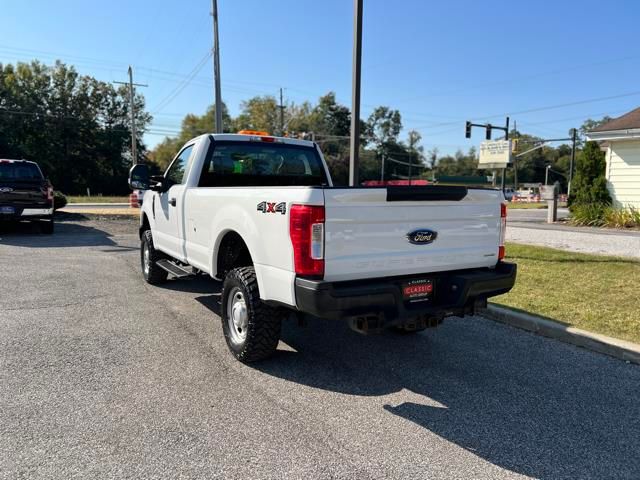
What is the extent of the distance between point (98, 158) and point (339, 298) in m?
63.7

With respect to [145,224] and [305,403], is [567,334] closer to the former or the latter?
[305,403]

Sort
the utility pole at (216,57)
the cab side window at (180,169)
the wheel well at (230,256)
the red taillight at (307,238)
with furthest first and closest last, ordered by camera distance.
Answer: the utility pole at (216,57) < the cab side window at (180,169) < the wheel well at (230,256) < the red taillight at (307,238)

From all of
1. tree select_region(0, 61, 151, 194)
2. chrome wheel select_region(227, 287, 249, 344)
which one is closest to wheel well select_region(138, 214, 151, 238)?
chrome wheel select_region(227, 287, 249, 344)

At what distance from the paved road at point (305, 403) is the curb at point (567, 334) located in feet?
0.44

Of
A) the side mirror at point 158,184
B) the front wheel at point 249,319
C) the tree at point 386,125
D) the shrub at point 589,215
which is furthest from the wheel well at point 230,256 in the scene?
the tree at point 386,125

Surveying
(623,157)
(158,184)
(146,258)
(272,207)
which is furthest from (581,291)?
(623,157)

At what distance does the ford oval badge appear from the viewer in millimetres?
3701

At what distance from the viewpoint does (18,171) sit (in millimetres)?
13219

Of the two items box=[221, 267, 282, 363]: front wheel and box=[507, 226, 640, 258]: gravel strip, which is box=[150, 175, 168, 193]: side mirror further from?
box=[507, 226, 640, 258]: gravel strip

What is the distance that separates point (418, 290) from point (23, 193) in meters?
12.6

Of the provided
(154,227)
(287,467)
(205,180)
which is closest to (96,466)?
(287,467)

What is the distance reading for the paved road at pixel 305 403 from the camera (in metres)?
2.81

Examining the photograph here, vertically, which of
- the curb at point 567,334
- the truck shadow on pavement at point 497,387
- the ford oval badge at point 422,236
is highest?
A: the ford oval badge at point 422,236

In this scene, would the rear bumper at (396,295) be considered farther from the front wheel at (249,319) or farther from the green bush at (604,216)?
the green bush at (604,216)
